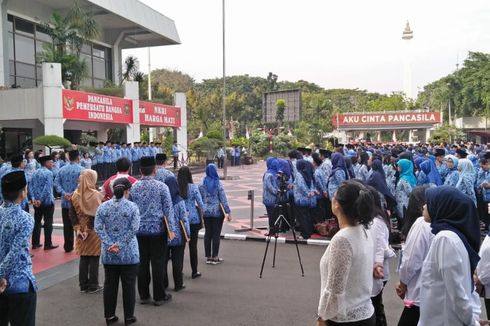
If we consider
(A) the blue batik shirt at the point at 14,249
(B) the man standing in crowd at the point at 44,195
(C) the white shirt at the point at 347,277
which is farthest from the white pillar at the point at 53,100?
(C) the white shirt at the point at 347,277

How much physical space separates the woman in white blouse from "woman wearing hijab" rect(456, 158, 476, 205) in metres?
6.80

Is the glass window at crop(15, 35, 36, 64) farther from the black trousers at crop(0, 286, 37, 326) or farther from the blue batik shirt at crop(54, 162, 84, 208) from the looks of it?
Result: the black trousers at crop(0, 286, 37, 326)

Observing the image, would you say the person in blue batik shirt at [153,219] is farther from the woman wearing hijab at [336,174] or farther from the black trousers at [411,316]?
the woman wearing hijab at [336,174]

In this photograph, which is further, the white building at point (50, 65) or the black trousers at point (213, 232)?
the white building at point (50, 65)

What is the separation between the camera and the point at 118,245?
469cm

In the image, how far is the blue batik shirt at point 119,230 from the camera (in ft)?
15.5

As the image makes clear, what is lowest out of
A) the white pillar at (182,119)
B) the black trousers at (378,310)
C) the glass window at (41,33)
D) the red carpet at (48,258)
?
the red carpet at (48,258)

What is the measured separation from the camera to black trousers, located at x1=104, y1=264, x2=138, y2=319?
476cm

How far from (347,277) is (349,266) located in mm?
68

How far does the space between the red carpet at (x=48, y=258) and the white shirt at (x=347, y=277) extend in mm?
5611

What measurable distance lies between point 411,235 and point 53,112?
661 inches

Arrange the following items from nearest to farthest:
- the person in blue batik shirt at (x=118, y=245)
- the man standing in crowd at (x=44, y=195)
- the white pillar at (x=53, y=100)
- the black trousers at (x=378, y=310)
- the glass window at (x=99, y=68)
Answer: the black trousers at (x=378, y=310)
the person in blue batik shirt at (x=118, y=245)
the man standing in crowd at (x=44, y=195)
the white pillar at (x=53, y=100)
the glass window at (x=99, y=68)

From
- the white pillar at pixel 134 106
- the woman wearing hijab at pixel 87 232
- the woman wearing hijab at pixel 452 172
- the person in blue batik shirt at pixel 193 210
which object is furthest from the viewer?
the white pillar at pixel 134 106

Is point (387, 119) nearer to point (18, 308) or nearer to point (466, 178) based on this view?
point (466, 178)
